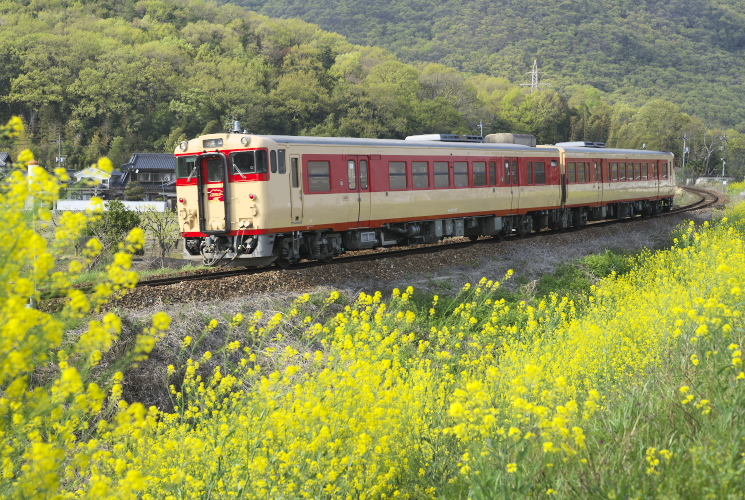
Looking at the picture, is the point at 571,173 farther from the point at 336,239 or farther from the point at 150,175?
the point at 150,175

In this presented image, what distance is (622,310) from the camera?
9.32 metres

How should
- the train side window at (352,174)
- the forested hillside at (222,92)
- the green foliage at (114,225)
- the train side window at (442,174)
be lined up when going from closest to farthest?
the train side window at (352,174)
the train side window at (442,174)
the green foliage at (114,225)
the forested hillside at (222,92)

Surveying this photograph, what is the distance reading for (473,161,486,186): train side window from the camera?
1689cm

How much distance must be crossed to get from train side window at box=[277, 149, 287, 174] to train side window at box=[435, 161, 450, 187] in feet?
14.8

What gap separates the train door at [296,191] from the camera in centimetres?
1234

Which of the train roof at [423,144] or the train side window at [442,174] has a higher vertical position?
the train roof at [423,144]

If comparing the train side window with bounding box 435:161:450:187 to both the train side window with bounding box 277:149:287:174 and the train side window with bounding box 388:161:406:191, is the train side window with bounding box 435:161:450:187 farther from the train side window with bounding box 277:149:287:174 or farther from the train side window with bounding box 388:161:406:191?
the train side window with bounding box 277:149:287:174

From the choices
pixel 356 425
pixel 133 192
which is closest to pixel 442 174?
pixel 356 425

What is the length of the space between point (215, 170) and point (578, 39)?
14476 cm

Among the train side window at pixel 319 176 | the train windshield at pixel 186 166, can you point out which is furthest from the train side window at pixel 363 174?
the train windshield at pixel 186 166

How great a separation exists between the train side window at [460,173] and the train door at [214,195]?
5.89m

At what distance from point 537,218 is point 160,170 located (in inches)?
1212

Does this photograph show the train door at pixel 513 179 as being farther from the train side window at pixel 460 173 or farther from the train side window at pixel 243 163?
the train side window at pixel 243 163

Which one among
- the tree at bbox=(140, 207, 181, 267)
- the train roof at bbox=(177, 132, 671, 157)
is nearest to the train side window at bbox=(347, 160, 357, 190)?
the train roof at bbox=(177, 132, 671, 157)
